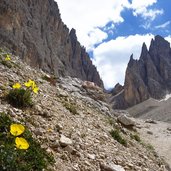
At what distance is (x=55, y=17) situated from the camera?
415 ft

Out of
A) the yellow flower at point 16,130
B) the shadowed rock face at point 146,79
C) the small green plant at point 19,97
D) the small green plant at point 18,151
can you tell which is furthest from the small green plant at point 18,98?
the shadowed rock face at point 146,79

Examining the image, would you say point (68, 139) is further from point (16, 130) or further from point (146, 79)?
point (146, 79)

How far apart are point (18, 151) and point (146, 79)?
185 meters

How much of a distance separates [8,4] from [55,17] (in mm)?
57484

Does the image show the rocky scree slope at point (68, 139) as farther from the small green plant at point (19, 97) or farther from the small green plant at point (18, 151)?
the small green plant at point (18, 151)

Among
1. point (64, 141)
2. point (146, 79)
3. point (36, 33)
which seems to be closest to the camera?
point (64, 141)

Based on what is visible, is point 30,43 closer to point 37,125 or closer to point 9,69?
point 9,69

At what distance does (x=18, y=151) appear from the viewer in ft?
Result: 22.3

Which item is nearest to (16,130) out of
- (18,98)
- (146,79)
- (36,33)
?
(18,98)

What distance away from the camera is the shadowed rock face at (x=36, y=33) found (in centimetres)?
6869

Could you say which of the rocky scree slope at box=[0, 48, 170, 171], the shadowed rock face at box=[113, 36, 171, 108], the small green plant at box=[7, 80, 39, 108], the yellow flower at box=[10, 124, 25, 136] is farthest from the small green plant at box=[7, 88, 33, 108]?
the shadowed rock face at box=[113, 36, 171, 108]

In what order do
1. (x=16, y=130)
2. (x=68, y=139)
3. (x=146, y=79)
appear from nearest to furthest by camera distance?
(x=16, y=130), (x=68, y=139), (x=146, y=79)

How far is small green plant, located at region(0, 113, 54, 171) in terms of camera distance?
5.96 metres

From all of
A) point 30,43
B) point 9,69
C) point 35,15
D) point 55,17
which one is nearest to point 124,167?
point 9,69
